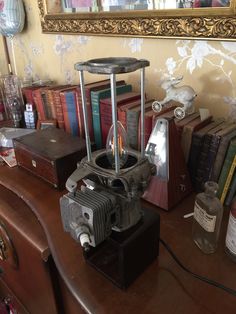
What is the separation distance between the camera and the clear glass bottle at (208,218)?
0.61m

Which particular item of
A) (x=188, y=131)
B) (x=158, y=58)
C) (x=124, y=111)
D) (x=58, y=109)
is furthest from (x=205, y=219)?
(x=58, y=109)

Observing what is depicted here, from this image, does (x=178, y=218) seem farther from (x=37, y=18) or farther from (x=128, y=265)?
(x=37, y=18)

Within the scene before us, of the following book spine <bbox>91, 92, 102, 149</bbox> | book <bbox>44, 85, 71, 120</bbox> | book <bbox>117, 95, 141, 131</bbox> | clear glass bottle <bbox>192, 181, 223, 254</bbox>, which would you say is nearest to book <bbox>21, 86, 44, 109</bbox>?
book <bbox>44, 85, 71, 120</bbox>

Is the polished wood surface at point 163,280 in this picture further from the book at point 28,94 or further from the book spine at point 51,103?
the book at point 28,94

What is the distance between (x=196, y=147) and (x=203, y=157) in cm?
3

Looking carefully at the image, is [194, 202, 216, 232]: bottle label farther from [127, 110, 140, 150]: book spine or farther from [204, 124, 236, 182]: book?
[127, 110, 140, 150]: book spine

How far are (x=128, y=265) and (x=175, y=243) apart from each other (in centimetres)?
15

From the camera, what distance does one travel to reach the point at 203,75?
0.85 meters

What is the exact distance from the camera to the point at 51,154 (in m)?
0.84

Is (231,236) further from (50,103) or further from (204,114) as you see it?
(50,103)

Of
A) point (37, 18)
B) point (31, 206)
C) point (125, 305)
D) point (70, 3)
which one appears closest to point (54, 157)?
point (31, 206)

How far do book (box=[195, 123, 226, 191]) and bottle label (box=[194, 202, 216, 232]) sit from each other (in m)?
0.15

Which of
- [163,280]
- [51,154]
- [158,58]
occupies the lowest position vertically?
[163,280]

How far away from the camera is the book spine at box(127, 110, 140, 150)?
2.61ft
